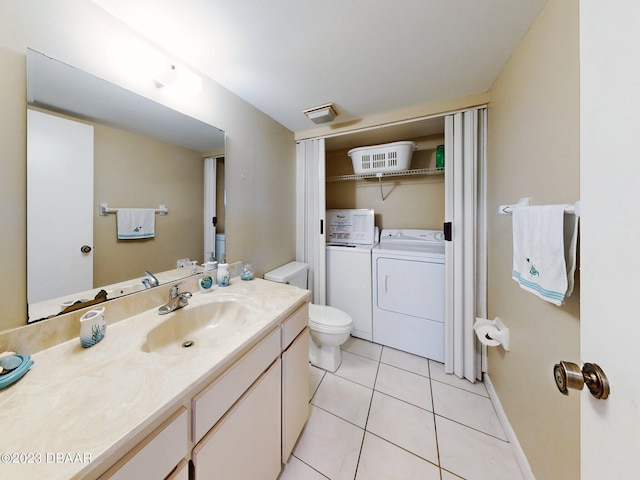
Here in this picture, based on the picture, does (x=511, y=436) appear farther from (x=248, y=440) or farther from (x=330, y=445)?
(x=248, y=440)

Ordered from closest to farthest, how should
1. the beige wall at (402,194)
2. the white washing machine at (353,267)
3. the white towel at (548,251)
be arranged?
the white towel at (548,251), the white washing machine at (353,267), the beige wall at (402,194)

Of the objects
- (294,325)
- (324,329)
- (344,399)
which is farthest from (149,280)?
(344,399)

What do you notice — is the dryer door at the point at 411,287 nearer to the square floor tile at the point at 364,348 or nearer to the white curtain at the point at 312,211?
the square floor tile at the point at 364,348

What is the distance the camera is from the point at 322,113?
1857mm

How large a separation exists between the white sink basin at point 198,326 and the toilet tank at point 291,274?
0.67 meters

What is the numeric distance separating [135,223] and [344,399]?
173 centimetres

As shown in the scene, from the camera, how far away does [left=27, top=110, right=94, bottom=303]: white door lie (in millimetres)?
807

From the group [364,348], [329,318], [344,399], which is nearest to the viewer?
[344,399]

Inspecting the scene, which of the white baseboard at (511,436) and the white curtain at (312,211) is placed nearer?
the white baseboard at (511,436)

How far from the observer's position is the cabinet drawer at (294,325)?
1109 mm

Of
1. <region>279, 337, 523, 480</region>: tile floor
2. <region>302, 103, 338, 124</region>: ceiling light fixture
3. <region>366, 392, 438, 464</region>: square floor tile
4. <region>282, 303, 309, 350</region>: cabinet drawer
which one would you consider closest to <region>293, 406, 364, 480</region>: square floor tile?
<region>279, 337, 523, 480</region>: tile floor

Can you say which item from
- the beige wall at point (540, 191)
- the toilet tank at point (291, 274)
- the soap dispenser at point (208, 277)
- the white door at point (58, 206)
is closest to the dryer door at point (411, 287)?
the beige wall at point (540, 191)

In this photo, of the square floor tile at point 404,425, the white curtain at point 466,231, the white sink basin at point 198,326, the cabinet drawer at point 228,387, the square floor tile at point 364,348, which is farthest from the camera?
the square floor tile at point 364,348
